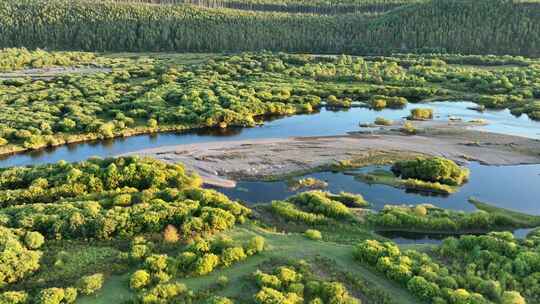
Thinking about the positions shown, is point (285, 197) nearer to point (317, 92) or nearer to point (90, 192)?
point (90, 192)

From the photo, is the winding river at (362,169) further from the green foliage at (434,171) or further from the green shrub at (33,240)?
the green shrub at (33,240)

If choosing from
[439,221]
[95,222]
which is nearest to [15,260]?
[95,222]

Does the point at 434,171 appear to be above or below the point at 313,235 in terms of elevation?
above

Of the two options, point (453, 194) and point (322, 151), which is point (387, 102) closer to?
point (322, 151)

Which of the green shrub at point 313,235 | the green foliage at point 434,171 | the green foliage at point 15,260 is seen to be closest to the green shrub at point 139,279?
the green foliage at point 15,260

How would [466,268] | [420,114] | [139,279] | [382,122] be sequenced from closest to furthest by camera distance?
[139,279], [466,268], [382,122], [420,114]

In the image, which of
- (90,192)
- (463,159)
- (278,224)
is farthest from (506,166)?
(90,192)

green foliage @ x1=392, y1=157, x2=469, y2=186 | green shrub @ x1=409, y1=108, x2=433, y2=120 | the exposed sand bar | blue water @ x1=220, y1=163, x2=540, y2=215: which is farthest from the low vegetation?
green shrub @ x1=409, y1=108, x2=433, y2=120
